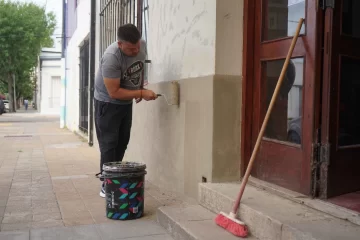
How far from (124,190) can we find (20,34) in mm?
35618

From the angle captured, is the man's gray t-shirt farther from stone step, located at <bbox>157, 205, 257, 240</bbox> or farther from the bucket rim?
stone step, located at <bbox>157, 205, 257, 240</bbox>

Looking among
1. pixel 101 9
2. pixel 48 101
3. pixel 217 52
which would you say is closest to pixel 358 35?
pixel 217 52

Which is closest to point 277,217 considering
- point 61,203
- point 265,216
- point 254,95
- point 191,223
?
point 265,216

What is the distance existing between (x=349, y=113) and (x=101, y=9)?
7.06 meters

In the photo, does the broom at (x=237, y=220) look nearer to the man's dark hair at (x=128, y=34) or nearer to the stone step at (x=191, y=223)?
the stone step at (x=191, y=223)

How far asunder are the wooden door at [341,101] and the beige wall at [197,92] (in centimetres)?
96

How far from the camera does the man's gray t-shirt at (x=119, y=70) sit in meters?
4.51

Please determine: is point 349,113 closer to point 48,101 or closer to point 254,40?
point 254,40

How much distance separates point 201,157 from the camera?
4207 mm

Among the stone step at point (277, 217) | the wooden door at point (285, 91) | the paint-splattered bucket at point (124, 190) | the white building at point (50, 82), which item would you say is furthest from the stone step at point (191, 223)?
the white building at point (50, 82)

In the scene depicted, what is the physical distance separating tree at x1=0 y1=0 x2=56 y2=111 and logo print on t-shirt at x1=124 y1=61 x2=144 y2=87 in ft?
110

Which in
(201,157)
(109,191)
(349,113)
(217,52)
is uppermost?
(217,52)

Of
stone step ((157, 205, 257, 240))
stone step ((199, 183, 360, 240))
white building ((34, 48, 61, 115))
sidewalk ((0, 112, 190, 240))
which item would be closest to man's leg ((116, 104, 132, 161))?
sidewalk ((0, 112, 190, 240))

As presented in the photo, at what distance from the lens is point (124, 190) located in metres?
3.96
